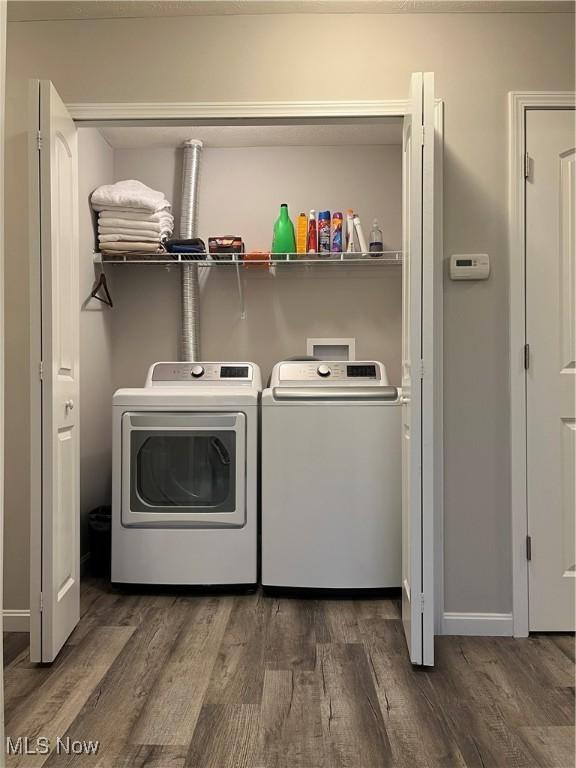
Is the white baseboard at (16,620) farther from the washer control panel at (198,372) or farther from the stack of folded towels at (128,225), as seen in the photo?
the stack of folded towels at (128,225)


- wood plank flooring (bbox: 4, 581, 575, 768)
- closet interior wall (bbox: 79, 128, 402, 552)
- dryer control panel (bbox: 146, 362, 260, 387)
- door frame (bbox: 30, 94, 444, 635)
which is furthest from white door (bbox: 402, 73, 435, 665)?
closet interior wall (bbox: 79, 128, 402, 552)

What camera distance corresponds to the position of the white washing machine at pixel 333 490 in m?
3.17

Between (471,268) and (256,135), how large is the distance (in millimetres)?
1981

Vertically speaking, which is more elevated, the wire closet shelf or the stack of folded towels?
the stack of folded towels

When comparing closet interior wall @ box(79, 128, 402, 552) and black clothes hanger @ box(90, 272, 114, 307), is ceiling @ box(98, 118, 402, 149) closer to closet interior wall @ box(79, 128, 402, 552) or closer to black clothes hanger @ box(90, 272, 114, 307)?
closet interior wall @ box(79, 128, 402, 552)

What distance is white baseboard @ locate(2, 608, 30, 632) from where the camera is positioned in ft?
8.87

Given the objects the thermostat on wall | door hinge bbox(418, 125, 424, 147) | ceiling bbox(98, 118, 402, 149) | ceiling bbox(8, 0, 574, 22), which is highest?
ceiling bbox(98, 118, 402, 149)

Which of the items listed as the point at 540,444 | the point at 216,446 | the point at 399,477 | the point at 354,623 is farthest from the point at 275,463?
the point at 540,444

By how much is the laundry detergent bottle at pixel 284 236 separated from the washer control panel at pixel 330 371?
2.40 feet

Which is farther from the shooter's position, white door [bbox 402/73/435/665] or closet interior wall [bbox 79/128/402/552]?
closet interior wall [bbox 79/128/402/552]

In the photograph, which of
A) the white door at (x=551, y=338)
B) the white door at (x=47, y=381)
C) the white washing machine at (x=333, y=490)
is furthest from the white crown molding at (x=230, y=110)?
the white washing machine at (x=333, y=490)

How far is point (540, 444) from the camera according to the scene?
2.67 m

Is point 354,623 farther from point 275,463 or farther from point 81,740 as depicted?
point 81,740

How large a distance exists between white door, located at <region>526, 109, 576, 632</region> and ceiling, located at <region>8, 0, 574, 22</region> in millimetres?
412
